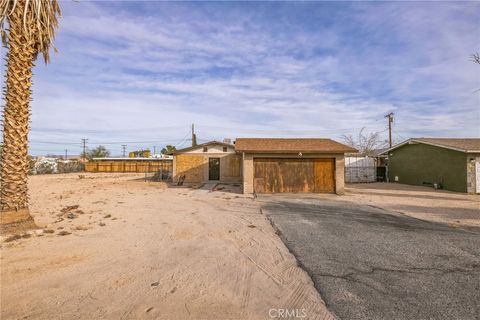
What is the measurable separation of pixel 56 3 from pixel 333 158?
1542 cm

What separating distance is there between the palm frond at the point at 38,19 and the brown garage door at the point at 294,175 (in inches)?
462

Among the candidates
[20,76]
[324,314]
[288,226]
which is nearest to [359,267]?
[324,314]

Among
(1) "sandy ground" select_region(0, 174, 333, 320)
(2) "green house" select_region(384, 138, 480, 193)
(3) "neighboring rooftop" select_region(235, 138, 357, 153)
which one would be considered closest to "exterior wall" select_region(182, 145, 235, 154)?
(3) "neighboring rooftop" select_region(235, 138, 357, 153)

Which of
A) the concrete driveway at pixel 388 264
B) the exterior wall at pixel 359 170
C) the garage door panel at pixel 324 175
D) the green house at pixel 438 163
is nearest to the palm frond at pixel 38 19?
the concrete driveway at pixel 388 264

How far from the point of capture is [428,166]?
66.8 ft

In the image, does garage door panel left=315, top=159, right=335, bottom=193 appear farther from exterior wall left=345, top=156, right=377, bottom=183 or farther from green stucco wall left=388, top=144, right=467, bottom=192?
exterior wall left=345, top=156, right=377, bottom=183

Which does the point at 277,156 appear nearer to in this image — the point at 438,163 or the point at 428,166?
Answer: the point at 438,163

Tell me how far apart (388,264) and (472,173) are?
1705 centimetres

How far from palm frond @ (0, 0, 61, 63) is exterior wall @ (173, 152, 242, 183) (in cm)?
1622

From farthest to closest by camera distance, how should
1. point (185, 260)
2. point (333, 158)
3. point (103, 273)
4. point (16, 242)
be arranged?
point (333, 158) < point (16, 242) < point (185, 260) < point (103, 273)

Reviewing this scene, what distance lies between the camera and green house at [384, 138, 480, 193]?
16812 mm

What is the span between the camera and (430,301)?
377cm

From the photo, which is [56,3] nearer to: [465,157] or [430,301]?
[430,301]

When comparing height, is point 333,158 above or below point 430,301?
above
